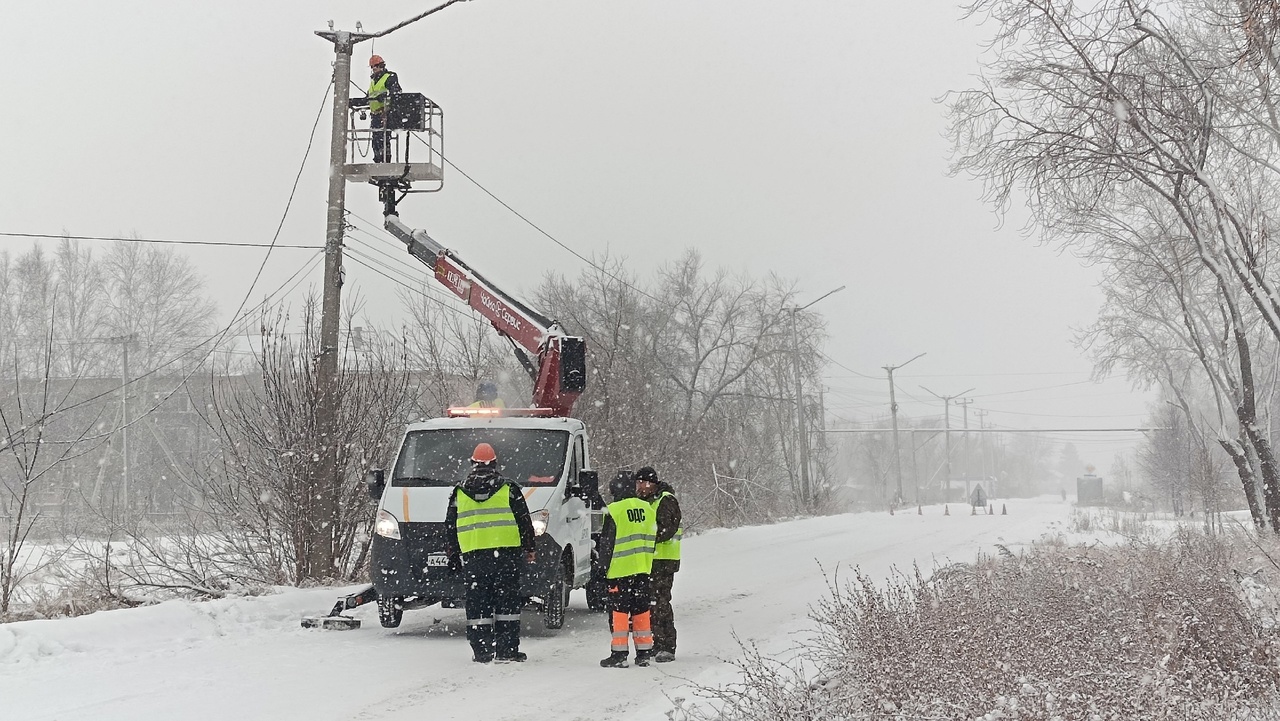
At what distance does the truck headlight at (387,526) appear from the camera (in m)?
10.6

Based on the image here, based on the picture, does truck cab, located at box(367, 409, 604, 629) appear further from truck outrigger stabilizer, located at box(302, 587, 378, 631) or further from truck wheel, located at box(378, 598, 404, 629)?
truck outrigger stabilizer, located at box(302, 587, 378, 631)

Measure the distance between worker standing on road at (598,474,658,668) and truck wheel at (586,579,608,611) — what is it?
A: 2891mm

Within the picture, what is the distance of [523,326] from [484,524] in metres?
4.79

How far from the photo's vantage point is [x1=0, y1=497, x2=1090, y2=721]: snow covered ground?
7.18m

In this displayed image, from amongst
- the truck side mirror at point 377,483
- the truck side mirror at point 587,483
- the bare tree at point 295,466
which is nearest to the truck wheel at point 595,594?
the truck side mirror at point 587,483

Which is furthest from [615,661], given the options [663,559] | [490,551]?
[490,551]

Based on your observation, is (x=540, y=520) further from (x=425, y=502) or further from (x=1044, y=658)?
(x=1044, y=658)

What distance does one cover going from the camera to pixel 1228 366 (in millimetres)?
23844

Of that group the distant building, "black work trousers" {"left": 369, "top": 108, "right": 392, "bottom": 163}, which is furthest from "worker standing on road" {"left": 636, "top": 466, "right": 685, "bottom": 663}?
the distant building

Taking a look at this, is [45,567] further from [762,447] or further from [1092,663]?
[762,447]

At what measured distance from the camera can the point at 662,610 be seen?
9320 mm

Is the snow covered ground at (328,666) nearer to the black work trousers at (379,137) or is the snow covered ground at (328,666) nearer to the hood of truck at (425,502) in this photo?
the hood of truck at (425,502)

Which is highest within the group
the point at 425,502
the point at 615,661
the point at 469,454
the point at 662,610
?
the point at 469,454

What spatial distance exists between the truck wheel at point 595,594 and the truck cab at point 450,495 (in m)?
0.08
